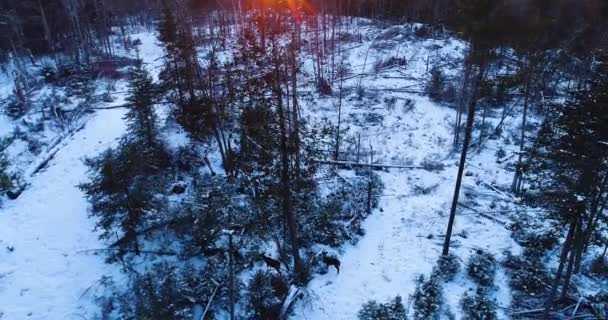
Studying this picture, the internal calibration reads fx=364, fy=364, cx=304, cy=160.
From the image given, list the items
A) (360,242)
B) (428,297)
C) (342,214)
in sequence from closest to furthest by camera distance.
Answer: (428,297)
(360,242)
(342,214)

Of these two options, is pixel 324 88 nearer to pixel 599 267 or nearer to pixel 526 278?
pixel 526 278

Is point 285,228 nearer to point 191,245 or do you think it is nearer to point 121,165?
point 191,245

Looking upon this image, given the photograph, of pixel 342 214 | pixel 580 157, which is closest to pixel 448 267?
pixel 342 214

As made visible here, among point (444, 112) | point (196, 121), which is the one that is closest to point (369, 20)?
point (444, 112)

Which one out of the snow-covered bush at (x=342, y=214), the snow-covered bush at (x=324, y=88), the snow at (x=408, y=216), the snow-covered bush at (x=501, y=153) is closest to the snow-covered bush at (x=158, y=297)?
the snow at (x=408, y=216)

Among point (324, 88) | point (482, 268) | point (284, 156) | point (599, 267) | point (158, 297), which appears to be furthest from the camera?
point (324, 88)

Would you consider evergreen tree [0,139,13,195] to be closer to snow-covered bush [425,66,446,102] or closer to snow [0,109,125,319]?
snow [0,109,125,319]
